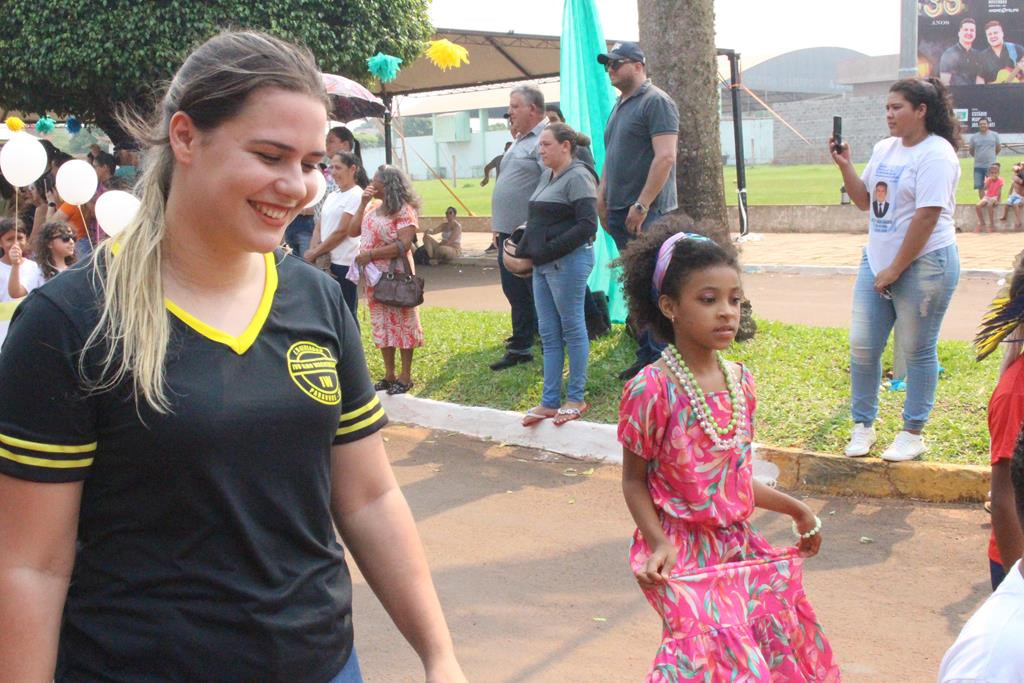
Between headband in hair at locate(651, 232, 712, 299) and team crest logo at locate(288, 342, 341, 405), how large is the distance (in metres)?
1.83

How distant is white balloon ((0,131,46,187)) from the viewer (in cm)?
730

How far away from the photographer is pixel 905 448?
5.91m

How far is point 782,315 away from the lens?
37.0ft

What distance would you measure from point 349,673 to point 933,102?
4.94 metres

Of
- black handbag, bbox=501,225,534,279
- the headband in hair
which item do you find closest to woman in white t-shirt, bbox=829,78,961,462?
black handbag, bbox=501,225,534,279

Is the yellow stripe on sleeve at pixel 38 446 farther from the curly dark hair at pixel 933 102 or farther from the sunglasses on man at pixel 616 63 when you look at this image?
the sunglasses on man at pixel 616 63

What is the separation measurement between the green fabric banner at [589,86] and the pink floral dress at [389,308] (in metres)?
1.68

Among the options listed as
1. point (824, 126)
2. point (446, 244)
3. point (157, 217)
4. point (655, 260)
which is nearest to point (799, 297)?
point (446, 244)

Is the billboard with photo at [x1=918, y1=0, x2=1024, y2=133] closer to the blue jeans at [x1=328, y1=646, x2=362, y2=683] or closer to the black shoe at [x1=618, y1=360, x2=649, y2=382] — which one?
the black shoe at [x1=618, y1=360, x2=649, y2=382]

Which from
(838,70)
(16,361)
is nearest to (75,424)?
(16,361)

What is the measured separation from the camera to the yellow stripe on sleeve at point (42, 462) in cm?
168

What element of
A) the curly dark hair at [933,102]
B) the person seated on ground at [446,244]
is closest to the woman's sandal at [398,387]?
the curly dark hair at [933,102]

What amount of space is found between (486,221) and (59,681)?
25.1 m

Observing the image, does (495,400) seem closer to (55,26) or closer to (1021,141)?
(55,26)
